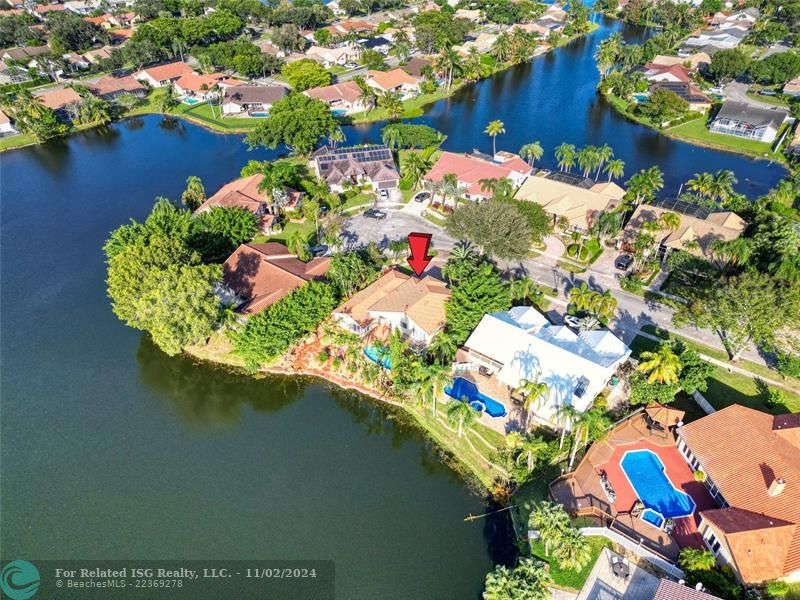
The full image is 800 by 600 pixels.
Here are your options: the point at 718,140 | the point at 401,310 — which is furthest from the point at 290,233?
the point at 718,140

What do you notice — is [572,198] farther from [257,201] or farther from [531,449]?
[257,201]

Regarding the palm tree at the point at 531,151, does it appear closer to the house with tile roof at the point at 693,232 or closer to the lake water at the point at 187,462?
the house with tile roof at the point at 693,232

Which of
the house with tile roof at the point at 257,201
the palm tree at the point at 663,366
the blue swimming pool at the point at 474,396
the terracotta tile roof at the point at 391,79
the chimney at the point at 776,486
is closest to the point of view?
the chimney at the point at 776,486

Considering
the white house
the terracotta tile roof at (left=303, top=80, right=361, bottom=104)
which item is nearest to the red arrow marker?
the white house

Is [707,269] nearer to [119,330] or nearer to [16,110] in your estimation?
[119,330]

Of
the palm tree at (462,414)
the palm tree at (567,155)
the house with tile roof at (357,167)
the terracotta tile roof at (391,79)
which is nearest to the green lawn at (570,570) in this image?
the palm tree at (462,414)

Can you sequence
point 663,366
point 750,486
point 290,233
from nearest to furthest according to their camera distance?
1. point 750,486
2. point 663,366
3. point 290,233
